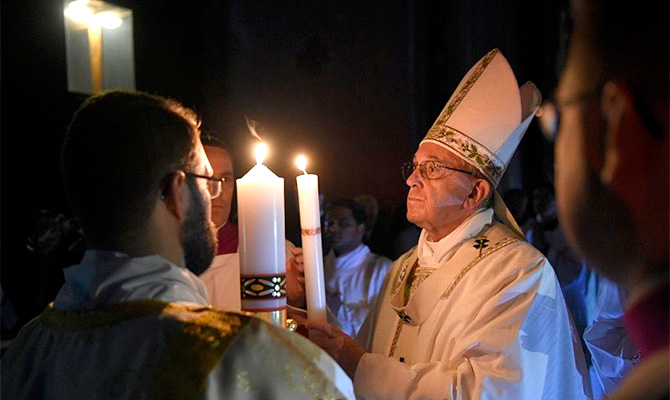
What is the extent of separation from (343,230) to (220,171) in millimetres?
2190

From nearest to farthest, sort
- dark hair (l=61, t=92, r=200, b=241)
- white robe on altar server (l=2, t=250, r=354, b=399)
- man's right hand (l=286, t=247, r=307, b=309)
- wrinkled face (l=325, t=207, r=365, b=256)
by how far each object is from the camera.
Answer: white robe on altar server (l=2, t=250, r=354, b=399) < dark hair (l=61, t=92, r=200, b=241) < man's right hand (l=286, t=247, r=307, b=309) < wrinkled face (l=325, t=207, r=365, b=256)

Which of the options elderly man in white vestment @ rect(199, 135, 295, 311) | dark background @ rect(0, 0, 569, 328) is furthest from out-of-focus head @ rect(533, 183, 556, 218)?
elderly man in white vestment @ rect(199, 135, 295, 311)

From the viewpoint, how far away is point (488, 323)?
80.8 inches

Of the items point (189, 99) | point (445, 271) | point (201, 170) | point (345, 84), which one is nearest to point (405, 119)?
point (345, 84)

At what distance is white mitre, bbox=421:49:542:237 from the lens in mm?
2482

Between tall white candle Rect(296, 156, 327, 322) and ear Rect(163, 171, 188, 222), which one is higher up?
ear Rect(163, 171, 188, 222)

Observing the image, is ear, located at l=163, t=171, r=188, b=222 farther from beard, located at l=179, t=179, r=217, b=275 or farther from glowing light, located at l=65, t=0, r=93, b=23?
glowing light, located at l=65, t=0, r=93, b=23

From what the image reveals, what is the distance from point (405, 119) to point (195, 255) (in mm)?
4355

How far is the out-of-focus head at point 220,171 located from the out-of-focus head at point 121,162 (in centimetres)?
148

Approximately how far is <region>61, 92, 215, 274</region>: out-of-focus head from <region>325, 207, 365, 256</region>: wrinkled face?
11.9ft

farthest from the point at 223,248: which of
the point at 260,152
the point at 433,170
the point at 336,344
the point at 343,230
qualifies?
the point at 343,230

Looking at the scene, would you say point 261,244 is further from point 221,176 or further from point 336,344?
point 221,176

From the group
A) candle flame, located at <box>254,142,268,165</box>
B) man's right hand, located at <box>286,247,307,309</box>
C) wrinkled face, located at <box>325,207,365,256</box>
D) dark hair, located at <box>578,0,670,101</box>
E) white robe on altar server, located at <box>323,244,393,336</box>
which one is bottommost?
white robe on altar server, located at <box>323,244,393,336</box>

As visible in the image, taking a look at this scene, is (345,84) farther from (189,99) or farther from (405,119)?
(189,99)
